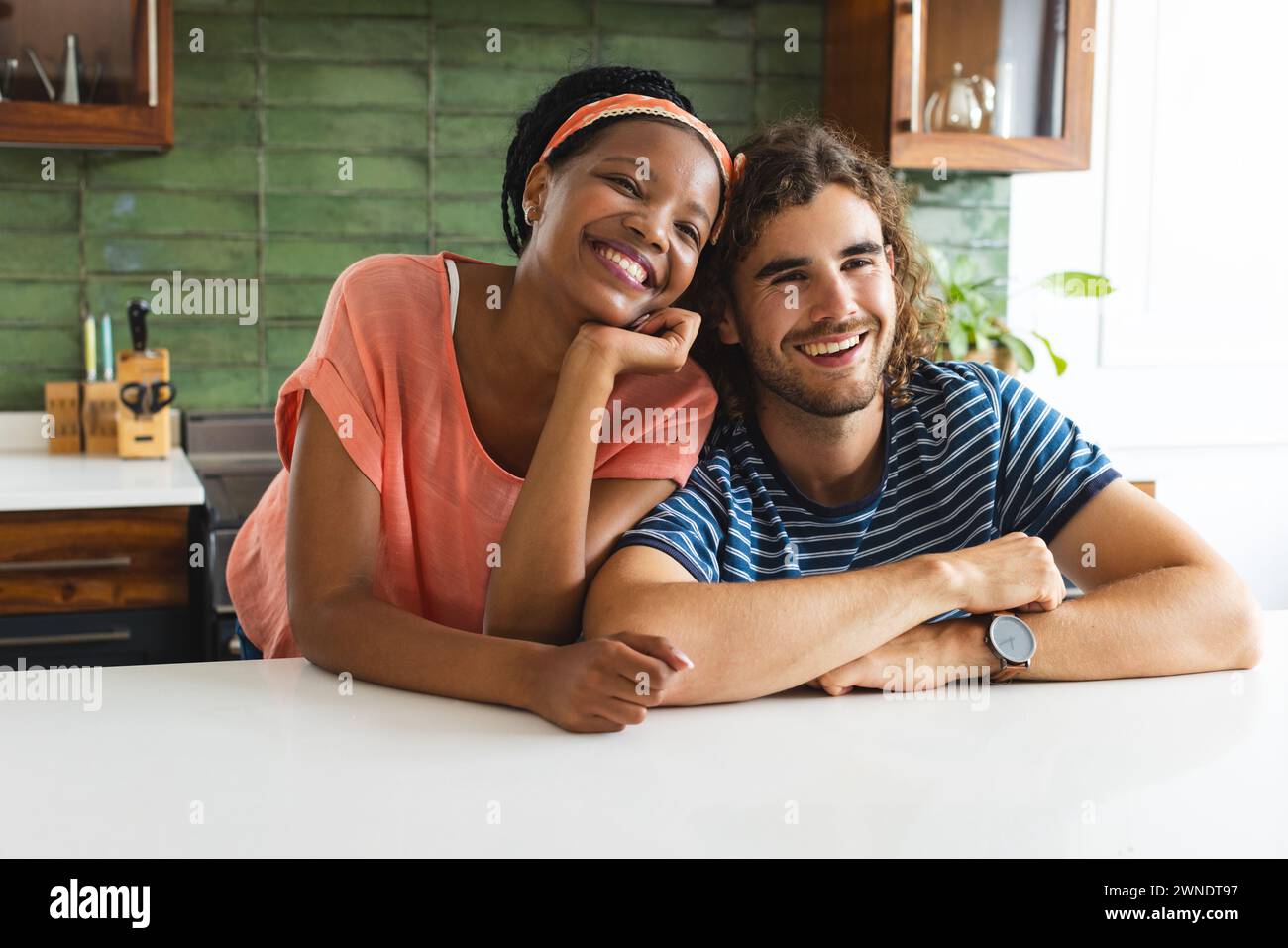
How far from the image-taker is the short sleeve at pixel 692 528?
121cm

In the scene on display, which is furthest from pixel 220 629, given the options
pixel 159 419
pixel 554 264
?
pixel 554 264

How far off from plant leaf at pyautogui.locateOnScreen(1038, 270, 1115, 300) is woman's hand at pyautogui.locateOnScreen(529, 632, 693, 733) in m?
2.19

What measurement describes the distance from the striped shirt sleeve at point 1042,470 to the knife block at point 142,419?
70.0 inches

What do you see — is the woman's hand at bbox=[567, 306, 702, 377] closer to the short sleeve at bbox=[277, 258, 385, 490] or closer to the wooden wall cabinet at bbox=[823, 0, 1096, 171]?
the short sleeve at bbox=[277, 258, 385, 490]

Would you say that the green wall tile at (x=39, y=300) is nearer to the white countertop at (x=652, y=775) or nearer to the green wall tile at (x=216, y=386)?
the green wall tile at (x=216, y=386)

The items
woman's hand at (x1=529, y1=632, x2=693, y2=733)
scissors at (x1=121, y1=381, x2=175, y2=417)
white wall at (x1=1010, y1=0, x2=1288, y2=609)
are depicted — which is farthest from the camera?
white wall at (x1=1010, y1=0, x2=1288, y2=609)

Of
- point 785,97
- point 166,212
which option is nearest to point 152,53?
Answer: point 166,212

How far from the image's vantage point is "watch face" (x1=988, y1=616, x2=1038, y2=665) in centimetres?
114

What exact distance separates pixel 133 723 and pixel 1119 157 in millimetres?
2856

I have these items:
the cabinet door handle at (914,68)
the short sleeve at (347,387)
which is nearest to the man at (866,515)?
the short sleeve at (347,387)

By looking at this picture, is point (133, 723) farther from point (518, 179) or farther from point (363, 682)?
point (518, 179)

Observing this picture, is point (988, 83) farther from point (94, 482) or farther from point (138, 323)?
point (94, 482)

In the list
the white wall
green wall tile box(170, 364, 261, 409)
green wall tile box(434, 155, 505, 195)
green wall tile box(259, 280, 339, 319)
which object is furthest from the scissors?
the white wall

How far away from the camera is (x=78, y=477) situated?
2334 mm
